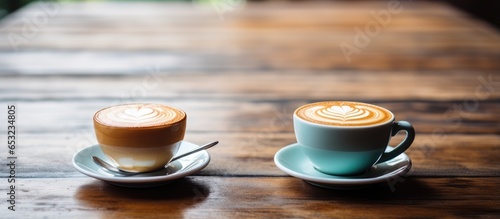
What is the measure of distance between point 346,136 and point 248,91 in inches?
21.6

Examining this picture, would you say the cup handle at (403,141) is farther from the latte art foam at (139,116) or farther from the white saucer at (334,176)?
the latte art foam at (139,116)

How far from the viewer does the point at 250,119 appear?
1003mm

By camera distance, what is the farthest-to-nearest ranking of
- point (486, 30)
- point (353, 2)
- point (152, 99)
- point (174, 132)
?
point (353, 2) → point (486, 30) → point (152, 99) → point (174, 132)

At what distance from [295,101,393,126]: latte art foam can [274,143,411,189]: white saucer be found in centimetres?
6

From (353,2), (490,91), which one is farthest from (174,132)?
(353,2)

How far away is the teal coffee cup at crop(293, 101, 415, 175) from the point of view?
26.3 inches

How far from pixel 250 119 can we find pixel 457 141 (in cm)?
32

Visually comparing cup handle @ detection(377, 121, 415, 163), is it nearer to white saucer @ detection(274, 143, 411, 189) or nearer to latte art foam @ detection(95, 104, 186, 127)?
white saucer @ detection(274, 143, 411, 189)

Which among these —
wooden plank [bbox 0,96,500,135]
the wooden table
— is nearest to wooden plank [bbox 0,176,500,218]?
the wooden table

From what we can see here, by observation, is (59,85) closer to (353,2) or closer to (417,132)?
(417,132)

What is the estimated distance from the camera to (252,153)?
83 centimetres

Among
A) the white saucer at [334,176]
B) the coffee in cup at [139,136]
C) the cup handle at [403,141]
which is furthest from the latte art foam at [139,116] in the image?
the cup handle at [403,141]

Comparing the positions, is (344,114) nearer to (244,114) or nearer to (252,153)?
(252,153)

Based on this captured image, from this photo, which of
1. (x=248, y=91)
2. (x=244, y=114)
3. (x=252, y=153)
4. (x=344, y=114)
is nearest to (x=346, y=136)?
(x=344, y=114)
